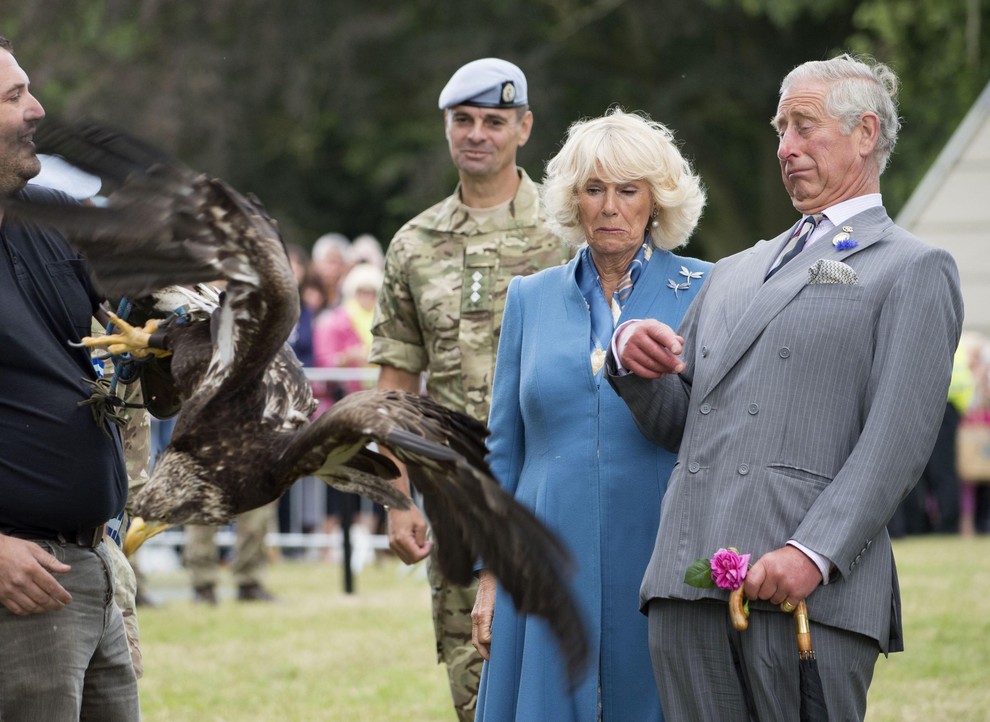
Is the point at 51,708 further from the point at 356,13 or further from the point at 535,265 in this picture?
the point at 356,13

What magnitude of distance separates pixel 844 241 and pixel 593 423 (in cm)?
89

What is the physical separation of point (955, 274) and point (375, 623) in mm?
6399

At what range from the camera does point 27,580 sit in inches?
144

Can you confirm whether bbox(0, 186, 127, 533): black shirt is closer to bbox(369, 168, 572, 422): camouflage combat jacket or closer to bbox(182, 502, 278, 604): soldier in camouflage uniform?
bbox(369, 168, 572, 422): camouflage combat jacket

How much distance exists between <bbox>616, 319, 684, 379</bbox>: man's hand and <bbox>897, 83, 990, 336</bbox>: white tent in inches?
518

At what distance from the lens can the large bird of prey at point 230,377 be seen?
362 cm

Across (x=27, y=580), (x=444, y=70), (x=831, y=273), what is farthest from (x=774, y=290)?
(x=444, y=70)

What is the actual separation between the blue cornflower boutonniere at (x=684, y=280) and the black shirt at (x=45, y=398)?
159 cm

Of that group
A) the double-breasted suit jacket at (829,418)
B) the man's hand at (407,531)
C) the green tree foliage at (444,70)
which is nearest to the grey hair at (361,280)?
the man's hand at (407,531)

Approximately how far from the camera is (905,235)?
3.58 meters

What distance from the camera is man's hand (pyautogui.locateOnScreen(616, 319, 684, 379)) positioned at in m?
3.54

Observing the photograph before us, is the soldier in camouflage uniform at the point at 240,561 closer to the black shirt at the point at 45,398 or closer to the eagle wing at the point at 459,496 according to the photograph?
the black shirt at the point at 45,398

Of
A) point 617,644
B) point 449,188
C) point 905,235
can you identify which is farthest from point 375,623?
point 449,188

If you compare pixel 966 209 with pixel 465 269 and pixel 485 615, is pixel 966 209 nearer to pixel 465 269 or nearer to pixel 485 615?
pixel 465 269
